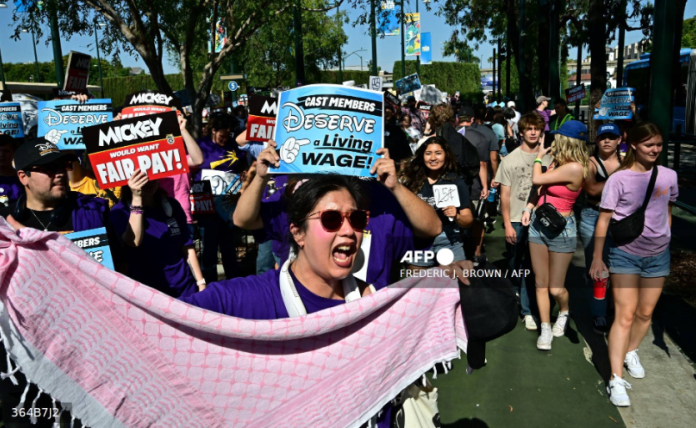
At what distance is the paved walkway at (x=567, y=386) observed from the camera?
4293 millimetres

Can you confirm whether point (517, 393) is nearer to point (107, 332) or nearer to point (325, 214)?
point (325, 214)

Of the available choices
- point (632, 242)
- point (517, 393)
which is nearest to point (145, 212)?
point (517, 393)

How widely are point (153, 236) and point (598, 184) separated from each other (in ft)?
12.9

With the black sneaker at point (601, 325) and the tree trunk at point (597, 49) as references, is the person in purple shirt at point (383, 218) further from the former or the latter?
the tree trunk at point (597, 49)

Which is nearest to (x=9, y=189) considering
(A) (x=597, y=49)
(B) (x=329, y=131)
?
(B) (x=329, y=131)

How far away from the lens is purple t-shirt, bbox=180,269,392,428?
2.29m

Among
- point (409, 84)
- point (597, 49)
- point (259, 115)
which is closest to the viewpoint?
point (259, 115)

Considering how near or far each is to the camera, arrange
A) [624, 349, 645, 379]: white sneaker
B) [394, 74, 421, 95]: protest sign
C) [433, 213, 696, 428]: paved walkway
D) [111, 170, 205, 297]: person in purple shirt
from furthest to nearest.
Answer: [394, 74, 421, 95]: protest sign → [624, 349, 645, 379]: white sneaker → [433, 213, 696, 428]: paved walkway → [111, 170, 205, 297]: person in purple shirt

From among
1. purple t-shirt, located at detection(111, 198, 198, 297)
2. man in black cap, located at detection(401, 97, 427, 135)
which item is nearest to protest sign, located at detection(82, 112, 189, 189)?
purple t-shirt, located at detection(111, 198, 198, 297)

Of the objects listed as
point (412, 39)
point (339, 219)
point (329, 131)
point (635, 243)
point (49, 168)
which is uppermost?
point (412, 39)

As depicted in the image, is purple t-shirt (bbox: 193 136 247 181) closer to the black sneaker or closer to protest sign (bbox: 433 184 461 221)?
protest sign (bbox: 433 184 461 221)

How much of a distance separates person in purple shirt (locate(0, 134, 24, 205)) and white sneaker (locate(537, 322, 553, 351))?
16.0 feet

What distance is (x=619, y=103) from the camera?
9328mm

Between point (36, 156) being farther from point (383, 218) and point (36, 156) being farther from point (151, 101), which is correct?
point (151, 101)
